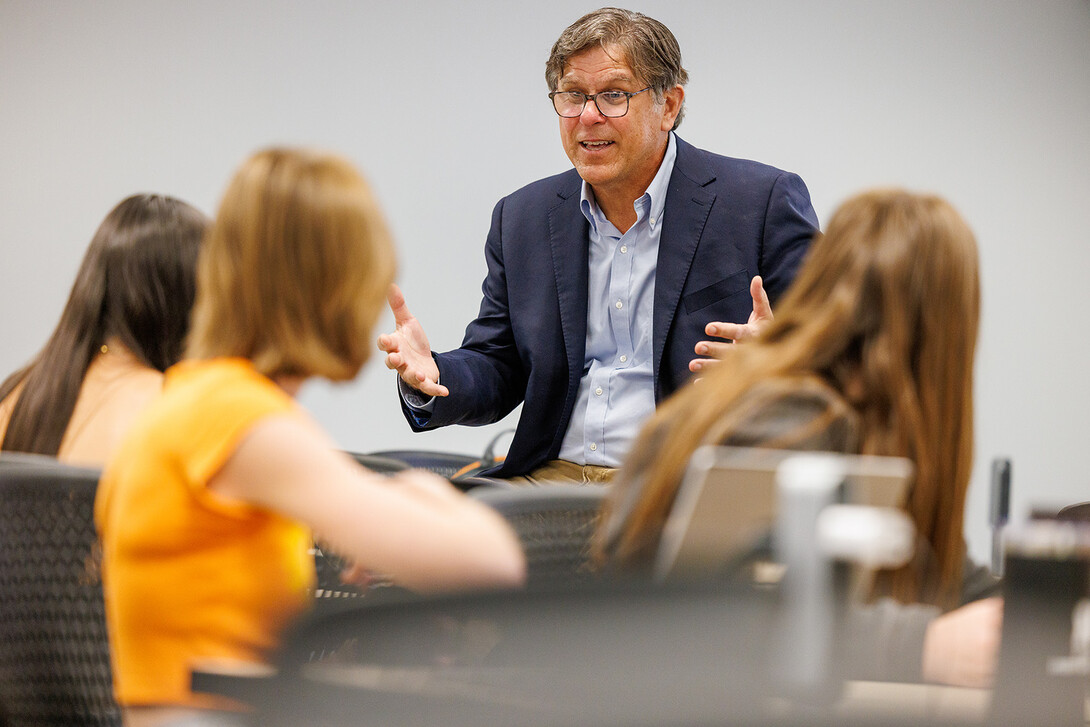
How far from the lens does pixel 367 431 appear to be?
13.3 feet

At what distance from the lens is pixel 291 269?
1014 mm

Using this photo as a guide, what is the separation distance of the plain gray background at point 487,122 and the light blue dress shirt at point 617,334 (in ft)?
5.34

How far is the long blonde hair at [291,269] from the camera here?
3.32 feet

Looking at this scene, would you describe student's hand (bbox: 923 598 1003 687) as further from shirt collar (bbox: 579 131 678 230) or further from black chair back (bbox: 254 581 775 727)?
shirt collar (bbox: 579 131 678 230)

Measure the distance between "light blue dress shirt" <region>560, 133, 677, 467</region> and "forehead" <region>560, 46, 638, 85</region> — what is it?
0.22 meters

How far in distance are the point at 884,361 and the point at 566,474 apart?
1431 millimetres

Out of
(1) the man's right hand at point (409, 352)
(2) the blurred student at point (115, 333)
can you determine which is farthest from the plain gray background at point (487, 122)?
(2) the blurred student at point (115, 333)

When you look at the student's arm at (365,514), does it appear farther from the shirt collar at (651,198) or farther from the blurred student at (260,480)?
the shirt collar at (651,198)

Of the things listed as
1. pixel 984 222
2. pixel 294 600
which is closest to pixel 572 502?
pixel 294 600

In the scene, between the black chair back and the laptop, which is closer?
the black chair back

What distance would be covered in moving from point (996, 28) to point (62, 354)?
3660 mm

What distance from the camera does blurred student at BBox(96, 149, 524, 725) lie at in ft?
2.90

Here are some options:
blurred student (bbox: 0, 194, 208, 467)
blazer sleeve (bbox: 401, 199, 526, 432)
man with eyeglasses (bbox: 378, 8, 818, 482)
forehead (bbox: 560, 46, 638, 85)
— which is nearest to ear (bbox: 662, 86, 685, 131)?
man with eyeglasses (bbox: 378, 8, 818, 482)

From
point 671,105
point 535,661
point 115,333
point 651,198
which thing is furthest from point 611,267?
point 535,661
